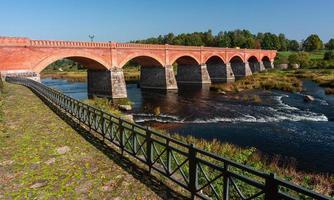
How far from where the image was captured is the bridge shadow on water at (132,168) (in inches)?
308

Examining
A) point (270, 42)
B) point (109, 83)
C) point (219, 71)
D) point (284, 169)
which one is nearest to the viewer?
point (284, 169)

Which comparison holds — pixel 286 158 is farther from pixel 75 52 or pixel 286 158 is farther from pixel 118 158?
pixel 75 52

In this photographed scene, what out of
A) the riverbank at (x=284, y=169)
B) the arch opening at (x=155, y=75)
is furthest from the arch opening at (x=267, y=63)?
the riverbank at (x=284, y=169)

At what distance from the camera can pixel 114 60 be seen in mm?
42406

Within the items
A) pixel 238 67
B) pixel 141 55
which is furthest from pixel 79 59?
pixel 238 67

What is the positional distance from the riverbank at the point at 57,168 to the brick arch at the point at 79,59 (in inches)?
784

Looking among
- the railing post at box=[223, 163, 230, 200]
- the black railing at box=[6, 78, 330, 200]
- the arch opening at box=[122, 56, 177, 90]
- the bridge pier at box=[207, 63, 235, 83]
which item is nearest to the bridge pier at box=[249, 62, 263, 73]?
the bridge pier at box=[207, 63, 235, 83]

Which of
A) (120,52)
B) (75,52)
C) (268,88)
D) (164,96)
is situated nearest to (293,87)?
(268,88)

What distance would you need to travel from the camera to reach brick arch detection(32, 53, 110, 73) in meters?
33.1

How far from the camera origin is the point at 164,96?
150 feet

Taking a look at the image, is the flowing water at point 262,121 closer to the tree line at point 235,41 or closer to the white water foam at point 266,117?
the white water foam at point 266,117

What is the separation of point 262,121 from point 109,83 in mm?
23608

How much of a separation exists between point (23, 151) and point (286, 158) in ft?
45.0

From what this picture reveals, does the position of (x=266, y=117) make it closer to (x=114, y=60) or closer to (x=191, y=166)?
(x=191, y=166)
